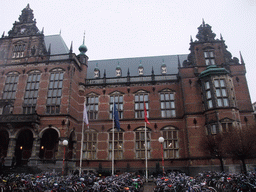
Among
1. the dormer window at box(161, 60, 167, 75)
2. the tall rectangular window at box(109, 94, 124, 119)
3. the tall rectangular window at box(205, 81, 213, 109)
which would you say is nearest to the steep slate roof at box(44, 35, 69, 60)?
the tall rectangular window at box(109, 94, 124, 119)

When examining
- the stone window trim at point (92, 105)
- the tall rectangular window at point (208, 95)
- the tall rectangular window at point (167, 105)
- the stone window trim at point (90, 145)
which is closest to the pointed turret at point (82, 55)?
the stone window trim at point (92, 105)

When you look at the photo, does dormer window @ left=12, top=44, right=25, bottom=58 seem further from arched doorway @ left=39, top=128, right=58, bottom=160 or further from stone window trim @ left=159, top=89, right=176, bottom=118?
stone window trim @ left=159, top=89, right=176, bottom=118

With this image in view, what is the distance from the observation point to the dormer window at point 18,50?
83.0 feet

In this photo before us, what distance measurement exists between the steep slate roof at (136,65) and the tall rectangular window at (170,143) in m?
8.09

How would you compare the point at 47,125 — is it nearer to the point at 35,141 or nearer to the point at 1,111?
the point at 35,141

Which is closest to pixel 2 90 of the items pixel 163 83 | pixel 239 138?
pixel 163 83

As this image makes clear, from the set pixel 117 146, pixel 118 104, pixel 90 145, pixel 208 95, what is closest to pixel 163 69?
pixel 208 95

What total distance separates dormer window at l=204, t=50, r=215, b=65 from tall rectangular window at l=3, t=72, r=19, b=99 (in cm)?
2265

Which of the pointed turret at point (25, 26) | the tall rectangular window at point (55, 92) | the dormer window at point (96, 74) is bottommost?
the tall rectangular window at point (55, 92)

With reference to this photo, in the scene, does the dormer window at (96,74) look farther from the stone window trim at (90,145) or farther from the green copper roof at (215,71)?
the green copper roof at (215,71)

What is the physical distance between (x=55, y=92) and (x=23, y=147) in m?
7.07

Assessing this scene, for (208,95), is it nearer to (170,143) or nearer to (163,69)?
(170,143)

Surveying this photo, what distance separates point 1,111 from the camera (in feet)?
74.5

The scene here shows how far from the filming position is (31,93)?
23.1 m
